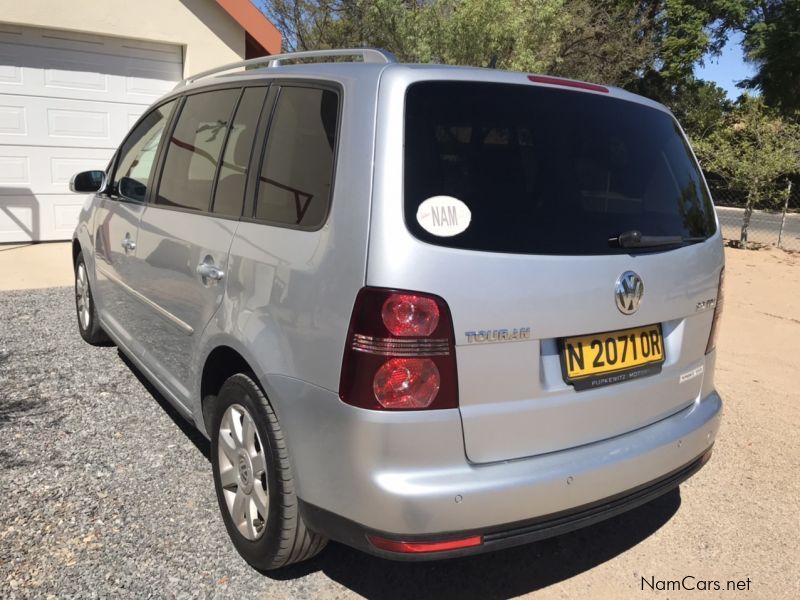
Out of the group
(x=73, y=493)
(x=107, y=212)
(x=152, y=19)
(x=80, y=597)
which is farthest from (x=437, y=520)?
(x=152, y=19)

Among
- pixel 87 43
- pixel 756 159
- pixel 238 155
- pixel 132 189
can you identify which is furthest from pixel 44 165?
pixel 756 159

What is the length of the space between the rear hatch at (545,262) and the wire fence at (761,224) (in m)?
12.1

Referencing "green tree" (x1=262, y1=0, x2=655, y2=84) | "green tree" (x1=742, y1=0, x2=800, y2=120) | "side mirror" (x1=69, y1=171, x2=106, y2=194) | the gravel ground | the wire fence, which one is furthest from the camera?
"green tree" (x1=742, y1=0, x2=800, y2=120)

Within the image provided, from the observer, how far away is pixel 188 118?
130 inches

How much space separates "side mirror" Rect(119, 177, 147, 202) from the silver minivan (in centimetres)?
99

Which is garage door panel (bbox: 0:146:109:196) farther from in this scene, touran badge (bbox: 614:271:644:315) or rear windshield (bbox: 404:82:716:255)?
touran badge (bbox: 614:271:644:315)

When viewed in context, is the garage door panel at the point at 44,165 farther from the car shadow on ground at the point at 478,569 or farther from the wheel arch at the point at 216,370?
the car shadow on ground at the point at 478,569

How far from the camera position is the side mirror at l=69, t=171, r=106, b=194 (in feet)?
14.6

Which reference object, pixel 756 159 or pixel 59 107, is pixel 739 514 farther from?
pixel 756 159

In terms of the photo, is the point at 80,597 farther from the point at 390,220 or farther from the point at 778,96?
the point at 778,96

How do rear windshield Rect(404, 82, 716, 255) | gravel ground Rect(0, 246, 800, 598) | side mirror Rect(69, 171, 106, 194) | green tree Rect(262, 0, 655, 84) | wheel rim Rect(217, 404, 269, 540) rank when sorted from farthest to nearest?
1. green tree Rect(262, 0, 655, 84)
2. side mirror Rect(69, 171, 106, 194)
3. gravel ground Rect(0, 246, 800, 598)
4. wheel rim Rect(217, 404, 269, 540)
5. rear windshield Rect(404, 82, 716, 255)

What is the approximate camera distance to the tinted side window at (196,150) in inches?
115

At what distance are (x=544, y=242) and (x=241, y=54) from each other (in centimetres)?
819

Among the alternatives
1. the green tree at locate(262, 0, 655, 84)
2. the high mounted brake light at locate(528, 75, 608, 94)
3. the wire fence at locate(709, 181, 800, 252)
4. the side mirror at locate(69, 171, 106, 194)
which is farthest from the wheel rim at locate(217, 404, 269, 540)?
the wire fence at locate(709, 181, 800, 252)
